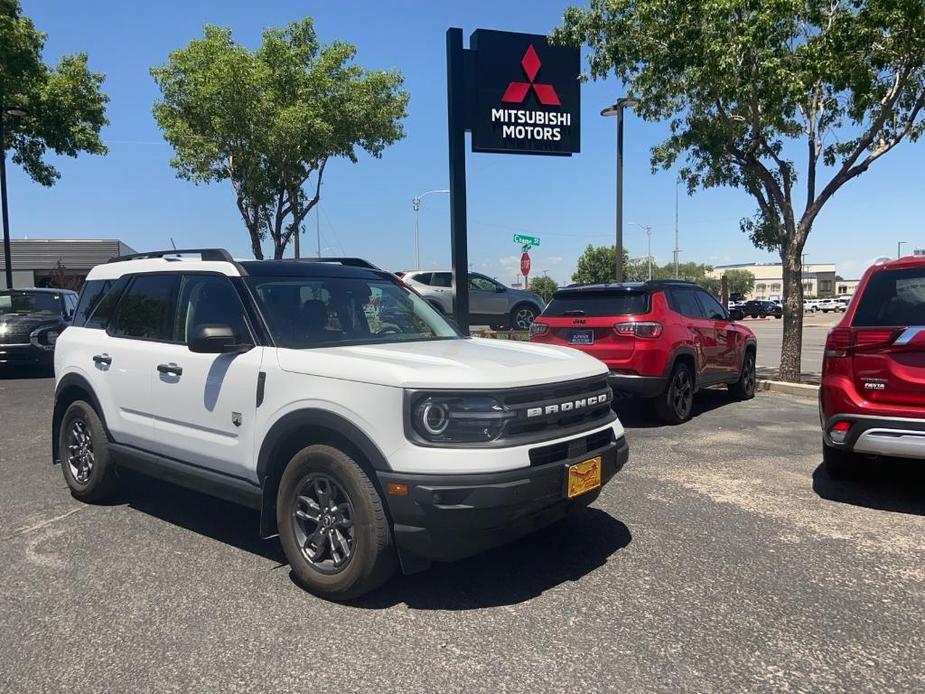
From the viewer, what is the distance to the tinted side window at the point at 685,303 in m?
8.21

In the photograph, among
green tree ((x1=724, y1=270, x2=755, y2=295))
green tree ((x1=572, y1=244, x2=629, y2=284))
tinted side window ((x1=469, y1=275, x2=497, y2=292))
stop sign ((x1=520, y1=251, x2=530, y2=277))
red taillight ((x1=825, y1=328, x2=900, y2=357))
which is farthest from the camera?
green tree ((x1=724, y1=270, x2=755, y2=295))

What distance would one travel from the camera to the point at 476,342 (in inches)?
183

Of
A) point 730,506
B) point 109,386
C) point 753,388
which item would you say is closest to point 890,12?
point 753,388

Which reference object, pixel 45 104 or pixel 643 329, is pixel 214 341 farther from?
pixel 45 104

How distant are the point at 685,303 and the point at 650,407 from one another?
1.38 metres

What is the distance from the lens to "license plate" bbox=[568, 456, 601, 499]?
354 centimetres

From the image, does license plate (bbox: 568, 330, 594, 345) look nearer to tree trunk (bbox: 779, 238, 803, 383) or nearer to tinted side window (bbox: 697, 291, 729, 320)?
tinted side window (bbox: 697, 291, 729, 320)

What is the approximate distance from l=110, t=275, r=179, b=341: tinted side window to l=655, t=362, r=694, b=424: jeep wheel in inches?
210

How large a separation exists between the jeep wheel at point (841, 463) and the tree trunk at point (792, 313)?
20.7ft

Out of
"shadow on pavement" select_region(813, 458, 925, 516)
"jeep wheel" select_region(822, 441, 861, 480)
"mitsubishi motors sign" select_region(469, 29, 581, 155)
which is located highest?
"mitsubishi motors sign" select_region(469, 29, 581, 155)

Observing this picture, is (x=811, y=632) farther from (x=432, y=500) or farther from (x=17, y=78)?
(x=17, y=78)

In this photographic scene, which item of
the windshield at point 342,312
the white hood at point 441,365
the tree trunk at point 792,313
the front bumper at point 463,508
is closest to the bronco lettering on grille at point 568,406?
the white hood at point 441,365

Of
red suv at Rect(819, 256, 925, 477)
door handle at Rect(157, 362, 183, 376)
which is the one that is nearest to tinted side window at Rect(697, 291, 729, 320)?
red suv at Rect(819, 256, 925, 477)

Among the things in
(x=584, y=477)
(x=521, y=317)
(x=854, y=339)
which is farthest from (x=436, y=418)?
(x=521, y=317)
